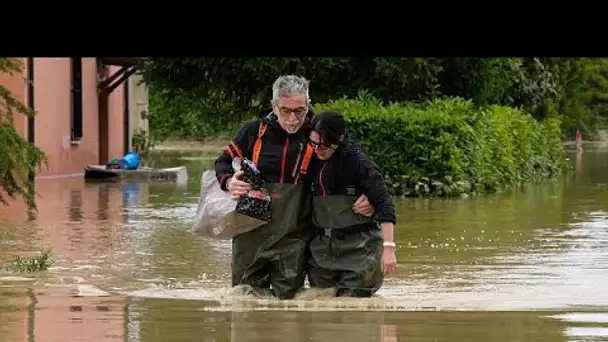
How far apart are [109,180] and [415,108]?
728cm

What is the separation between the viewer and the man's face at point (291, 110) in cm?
1061

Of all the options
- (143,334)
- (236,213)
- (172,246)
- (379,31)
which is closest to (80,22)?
(379,31)

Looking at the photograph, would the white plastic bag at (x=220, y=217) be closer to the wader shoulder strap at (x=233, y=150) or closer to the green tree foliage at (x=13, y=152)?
the wader shoulder strap at (x=233, y=150)

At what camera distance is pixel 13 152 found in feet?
50.2

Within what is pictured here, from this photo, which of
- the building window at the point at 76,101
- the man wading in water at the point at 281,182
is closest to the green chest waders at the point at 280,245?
the man wading in water at the point at 281,182

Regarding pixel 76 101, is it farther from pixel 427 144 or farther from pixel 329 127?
pixel 329 127

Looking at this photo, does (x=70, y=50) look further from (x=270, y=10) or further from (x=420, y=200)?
(x=420, y=200)

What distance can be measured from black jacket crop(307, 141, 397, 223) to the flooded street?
0.78 meters

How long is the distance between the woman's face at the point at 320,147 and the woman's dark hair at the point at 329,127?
31 mm

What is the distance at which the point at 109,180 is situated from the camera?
3228 centimetres

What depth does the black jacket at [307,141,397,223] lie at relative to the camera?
10570mm

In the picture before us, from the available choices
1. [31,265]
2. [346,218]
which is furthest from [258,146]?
[31,265]

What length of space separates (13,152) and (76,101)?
20.5 metres

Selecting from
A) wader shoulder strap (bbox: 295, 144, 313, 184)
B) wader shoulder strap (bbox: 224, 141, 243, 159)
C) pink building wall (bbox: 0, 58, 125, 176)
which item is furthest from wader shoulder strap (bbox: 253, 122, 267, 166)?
pink building wall (bbox: 0, 58, 125, 176)
